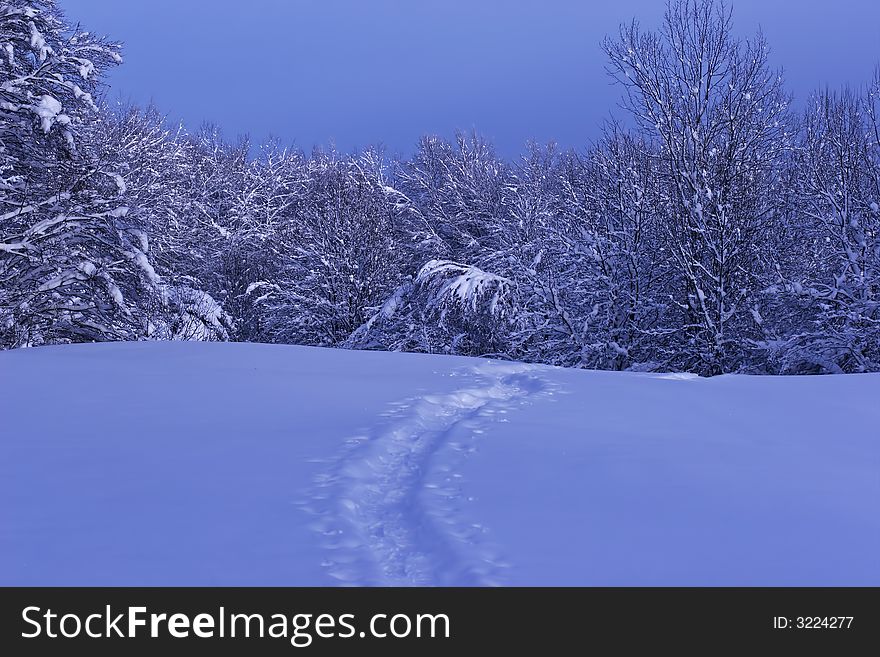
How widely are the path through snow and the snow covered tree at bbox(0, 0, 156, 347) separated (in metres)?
7.67

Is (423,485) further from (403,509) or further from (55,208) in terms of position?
(55,208)

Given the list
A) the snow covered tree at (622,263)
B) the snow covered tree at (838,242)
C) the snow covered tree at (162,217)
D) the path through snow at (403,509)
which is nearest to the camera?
the path through snow at (403,509)

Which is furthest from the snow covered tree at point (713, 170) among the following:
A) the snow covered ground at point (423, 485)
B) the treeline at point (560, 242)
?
the snow covered ground at point (423, 485)

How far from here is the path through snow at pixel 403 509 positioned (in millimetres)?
2658

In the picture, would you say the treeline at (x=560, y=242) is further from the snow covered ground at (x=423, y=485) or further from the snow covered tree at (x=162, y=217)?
the snow covered ground at (x=423, y=485)

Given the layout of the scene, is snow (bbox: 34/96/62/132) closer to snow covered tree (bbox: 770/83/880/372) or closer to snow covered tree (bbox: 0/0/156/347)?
snow covered tree (bbox: 0/0/156/347)

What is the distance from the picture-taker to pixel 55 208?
10.8 meters

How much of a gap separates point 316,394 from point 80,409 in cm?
194

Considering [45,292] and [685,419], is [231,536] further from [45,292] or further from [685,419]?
[45,292]

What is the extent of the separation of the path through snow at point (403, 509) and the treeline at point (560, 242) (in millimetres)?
7728

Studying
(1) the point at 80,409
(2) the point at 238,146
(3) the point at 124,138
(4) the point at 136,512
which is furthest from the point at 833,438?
(2) the point at 238,146

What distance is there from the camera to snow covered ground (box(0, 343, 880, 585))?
8.77 feet

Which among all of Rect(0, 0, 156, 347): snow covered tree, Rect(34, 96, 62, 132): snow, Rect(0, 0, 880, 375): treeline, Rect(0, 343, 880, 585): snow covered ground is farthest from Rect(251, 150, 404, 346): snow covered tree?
Rect(0, 343, 880, 585): snow covered ground

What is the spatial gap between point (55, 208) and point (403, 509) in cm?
1012
